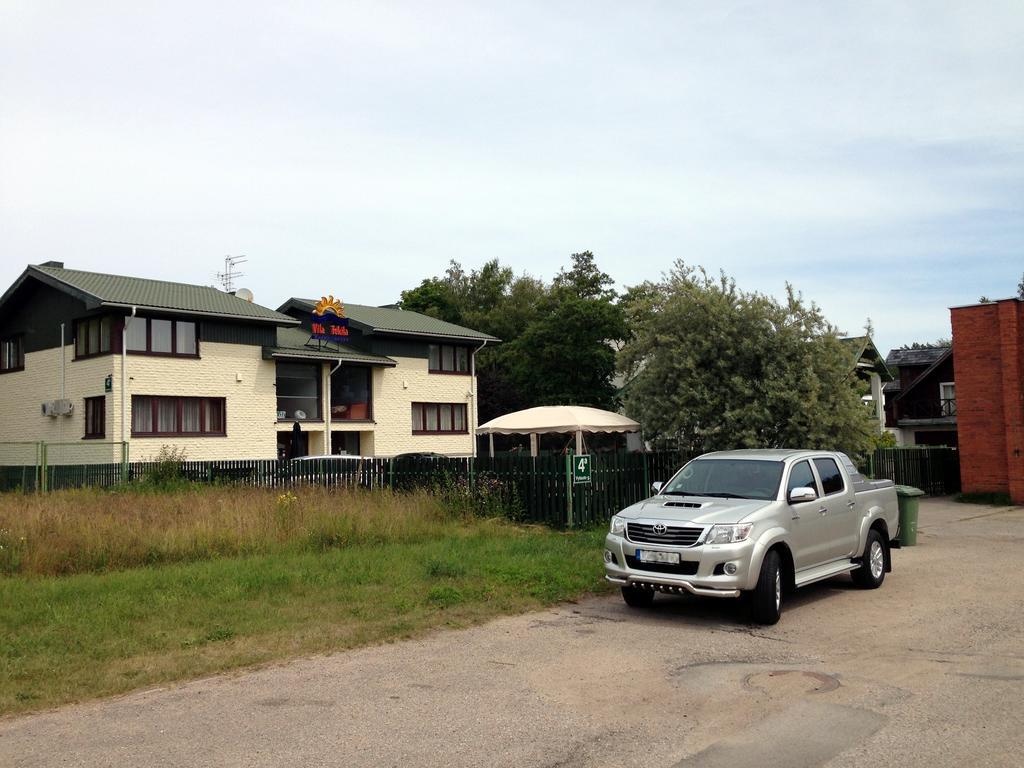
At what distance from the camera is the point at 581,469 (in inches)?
641

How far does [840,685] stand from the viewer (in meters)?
6.80

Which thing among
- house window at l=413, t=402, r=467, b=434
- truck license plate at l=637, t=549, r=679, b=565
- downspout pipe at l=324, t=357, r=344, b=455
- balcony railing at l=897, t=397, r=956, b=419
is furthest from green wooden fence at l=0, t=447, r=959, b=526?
balcony railing at l=897, t=397, r=956, b=419

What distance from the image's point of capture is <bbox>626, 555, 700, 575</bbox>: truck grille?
9102mm

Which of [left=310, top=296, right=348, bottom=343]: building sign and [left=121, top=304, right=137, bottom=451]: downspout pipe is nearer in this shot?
[left=121, top=304, right=137, bottom=451]: downspout pipe

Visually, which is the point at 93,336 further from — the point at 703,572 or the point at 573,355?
the point at 703,572

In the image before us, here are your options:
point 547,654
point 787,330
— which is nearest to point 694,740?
point 547,654

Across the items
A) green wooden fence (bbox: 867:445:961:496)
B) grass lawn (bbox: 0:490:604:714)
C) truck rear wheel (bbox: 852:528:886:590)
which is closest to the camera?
grass lawn (bbox: 0:490:604:714)

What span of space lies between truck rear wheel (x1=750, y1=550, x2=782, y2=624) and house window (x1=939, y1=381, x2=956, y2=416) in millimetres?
45067

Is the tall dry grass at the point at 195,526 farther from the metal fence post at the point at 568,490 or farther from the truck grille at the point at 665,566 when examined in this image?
the truck grille at the point at 665,566

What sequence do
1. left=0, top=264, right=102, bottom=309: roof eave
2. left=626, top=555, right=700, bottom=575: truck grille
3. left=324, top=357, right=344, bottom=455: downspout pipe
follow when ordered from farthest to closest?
1. left=324, top=357, right=344, bottom=455: downspout pipe
2. left=0, top=264, right=102, bottom=309: roof eave
3. left=626, top=555, right=700, bottom=575: truck grille

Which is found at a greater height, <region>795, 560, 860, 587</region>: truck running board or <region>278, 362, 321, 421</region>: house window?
<region>278, 362, 321, 421</region>: house window

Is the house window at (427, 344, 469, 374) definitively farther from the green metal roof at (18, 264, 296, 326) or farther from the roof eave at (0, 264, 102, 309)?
the roof eave at (0, 264, 102, 309)

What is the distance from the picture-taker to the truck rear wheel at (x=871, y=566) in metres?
11.0

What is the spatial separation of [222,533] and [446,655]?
6008 mm
